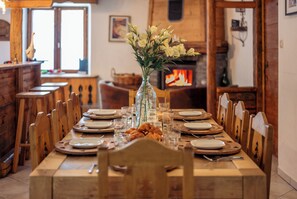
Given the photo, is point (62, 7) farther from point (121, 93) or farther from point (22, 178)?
point (22, 178)

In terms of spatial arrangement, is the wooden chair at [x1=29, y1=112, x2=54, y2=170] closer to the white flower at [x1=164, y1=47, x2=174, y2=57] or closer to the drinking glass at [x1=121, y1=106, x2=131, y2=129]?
the drinking glass at [x1=121, y1=106, x2=131, y2=129]

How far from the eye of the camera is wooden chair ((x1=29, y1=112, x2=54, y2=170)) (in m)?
1.87

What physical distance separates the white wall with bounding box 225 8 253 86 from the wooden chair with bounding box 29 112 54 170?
4078mm

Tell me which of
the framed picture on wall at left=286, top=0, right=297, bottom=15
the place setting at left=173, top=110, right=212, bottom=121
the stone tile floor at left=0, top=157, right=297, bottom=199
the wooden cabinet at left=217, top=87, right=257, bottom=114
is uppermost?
the framed picture on wall at left=286, top=0, right=297, bottom=15

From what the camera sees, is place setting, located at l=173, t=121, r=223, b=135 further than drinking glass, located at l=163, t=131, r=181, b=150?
Yes

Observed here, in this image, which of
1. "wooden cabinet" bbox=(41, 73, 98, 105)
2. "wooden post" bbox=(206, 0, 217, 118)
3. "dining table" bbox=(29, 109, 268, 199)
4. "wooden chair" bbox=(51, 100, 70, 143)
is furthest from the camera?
"wooden cabinet" bbox=(41, 73, 98, 105)

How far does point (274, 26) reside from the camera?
15.5 feet

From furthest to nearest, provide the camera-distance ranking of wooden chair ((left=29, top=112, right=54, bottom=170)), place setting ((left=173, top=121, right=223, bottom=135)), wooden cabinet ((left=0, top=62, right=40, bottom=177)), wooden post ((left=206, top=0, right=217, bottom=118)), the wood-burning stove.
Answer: the wood-burning stove
wooden post ((left=206, top=0, right=217, bottom=118))
wooden cabinet ((left=0, top=62, right=40, bottom=177))
place setting ((left=173, top=121, right=223, bottom=135))
wooden chair ((left=29, top=112, right=54, bottom=170))

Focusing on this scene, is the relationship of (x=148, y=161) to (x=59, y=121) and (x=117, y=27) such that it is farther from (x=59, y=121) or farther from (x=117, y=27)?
(x=117, y=27)

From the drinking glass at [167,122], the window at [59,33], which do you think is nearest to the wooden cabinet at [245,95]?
the drinking glass at [167,122]

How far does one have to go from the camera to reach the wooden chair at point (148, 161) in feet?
4.41

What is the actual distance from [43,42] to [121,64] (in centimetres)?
183

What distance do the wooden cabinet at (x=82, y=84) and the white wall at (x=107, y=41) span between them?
0.29m

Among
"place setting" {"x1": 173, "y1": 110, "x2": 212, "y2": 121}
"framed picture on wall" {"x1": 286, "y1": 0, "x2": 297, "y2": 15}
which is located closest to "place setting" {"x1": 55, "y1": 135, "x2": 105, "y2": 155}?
"place setting" {"x1": 173, "y1": 110, "x2": 212, "y2": 121}
